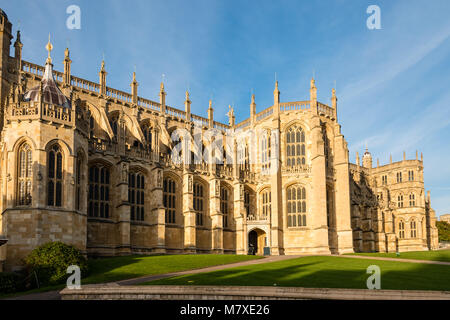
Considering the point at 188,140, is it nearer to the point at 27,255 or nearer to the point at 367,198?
the point at 27,255

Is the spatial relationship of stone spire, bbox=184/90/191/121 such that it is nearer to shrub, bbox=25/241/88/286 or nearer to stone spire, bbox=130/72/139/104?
stone spire, bbox=130/72/139/104

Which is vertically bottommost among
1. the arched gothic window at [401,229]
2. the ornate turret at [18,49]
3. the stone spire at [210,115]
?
the arched gothic window at [401,229]

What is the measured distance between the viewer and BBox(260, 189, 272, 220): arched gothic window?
52.1m

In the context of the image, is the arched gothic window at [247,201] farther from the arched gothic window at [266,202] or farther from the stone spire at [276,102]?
the stone spire at [276,102]

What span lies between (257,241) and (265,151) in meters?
10.9

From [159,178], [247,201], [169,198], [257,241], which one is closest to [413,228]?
[247,201]

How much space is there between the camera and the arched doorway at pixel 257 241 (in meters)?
49.7

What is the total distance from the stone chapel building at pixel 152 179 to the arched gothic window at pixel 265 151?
0.40 feet

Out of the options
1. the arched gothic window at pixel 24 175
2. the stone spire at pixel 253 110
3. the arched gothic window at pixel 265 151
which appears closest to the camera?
the arched gothic window at pixel 24 175

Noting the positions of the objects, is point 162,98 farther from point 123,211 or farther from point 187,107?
point 123,211

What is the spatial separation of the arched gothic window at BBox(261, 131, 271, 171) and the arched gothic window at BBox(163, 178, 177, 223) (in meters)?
12.4

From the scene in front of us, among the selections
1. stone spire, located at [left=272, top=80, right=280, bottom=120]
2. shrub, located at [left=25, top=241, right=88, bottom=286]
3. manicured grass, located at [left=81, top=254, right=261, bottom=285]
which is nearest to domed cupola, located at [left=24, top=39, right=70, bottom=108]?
shrub, located at [left=25, top=241, right=88, bottom=286]

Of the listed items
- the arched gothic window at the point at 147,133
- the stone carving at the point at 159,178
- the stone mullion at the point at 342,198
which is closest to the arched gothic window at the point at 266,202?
the stone mullion at the point at 342,198

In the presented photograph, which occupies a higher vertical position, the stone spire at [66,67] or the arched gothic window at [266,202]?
the stone spire at [66,67]
